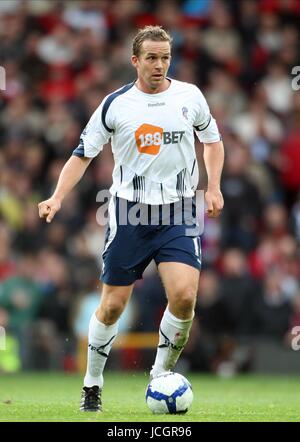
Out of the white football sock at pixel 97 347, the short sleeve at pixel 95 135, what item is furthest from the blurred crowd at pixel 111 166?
the short sleeve at pixel 95 135

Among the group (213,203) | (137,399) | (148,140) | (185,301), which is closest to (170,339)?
(185,301)

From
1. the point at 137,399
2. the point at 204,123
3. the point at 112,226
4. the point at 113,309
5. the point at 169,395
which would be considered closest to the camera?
the point at 169,395

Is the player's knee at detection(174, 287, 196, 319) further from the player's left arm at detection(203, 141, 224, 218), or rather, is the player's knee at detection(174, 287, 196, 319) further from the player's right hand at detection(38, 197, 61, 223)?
the player's right hand at detection(38, 197, 61, 223)

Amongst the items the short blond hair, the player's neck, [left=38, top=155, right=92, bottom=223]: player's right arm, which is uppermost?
the short blond hair

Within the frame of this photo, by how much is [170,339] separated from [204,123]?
61.0 inches

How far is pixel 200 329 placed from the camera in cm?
1459

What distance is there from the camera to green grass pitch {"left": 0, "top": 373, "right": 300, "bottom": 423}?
7898mm

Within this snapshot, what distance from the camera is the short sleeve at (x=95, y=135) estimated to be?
8.33 meters

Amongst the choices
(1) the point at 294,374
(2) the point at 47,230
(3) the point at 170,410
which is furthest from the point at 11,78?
(3) the point at 170,410

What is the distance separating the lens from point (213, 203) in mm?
8172

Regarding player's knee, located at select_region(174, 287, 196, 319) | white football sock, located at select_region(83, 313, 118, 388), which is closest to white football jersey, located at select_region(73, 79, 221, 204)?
player's knee, located at select_region(174, 287, 196, 319)

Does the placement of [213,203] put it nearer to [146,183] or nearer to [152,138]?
[146,183]
